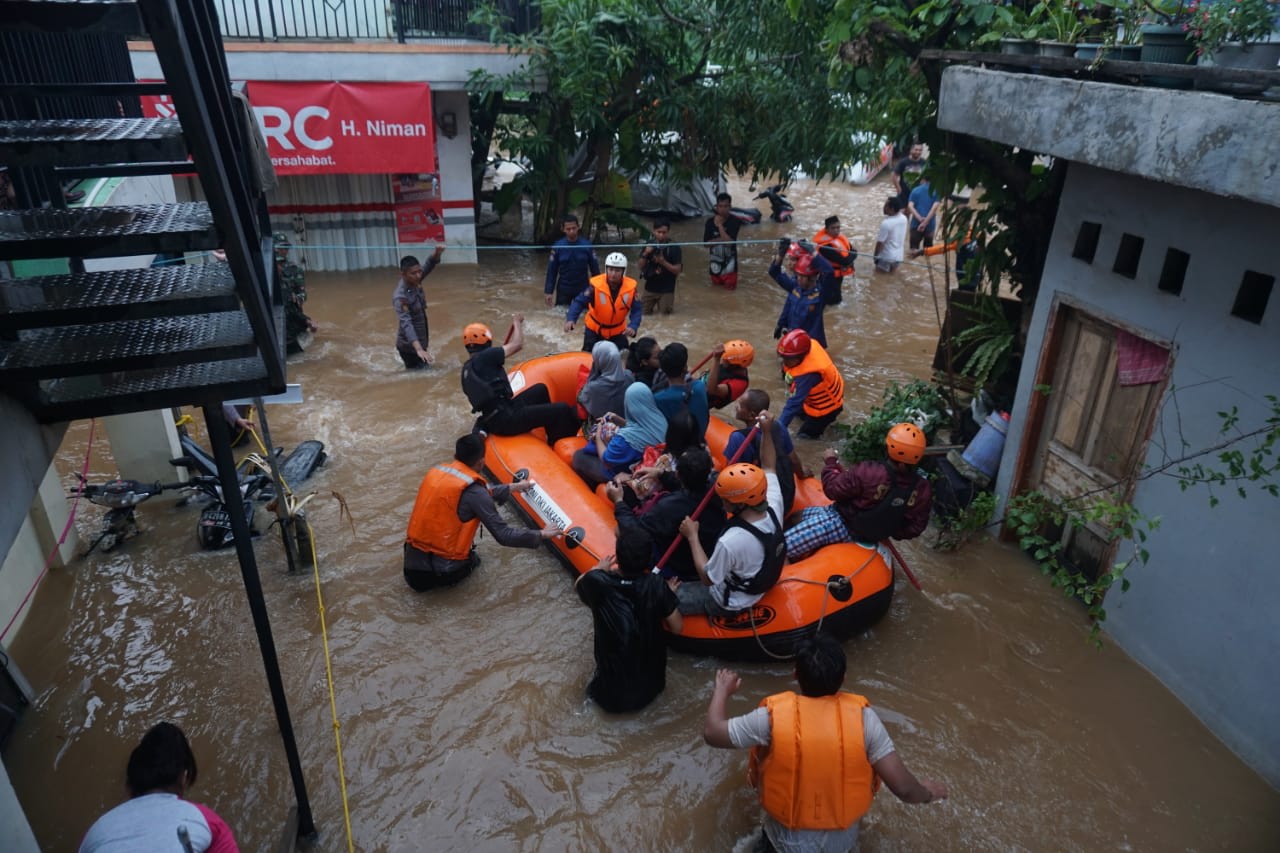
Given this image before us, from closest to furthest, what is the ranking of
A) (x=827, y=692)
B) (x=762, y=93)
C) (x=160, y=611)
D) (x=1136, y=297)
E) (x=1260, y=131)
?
(x=827, y=692)
(x=1260, y=131)
(x=1136, y=297)
(x=160, y=611)
(x=762, y=93)

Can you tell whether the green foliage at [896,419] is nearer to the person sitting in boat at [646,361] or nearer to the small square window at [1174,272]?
the person sitting in boat at [646,361]

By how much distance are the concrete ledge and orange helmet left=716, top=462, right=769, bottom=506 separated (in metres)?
2.32

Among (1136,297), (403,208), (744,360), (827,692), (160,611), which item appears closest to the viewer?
(827,692)

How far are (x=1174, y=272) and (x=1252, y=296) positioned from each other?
518 mm

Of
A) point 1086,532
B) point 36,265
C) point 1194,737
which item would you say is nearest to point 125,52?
point 36,265

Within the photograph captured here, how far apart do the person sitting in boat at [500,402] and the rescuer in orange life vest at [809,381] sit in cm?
179

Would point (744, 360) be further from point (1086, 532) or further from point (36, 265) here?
point (36, 265)

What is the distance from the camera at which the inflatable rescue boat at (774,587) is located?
474cm

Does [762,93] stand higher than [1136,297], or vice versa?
[762,93]

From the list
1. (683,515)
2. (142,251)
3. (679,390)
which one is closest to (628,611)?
(683,515)

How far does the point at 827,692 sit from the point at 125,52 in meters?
7.84

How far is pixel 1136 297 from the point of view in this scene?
487 centimetres

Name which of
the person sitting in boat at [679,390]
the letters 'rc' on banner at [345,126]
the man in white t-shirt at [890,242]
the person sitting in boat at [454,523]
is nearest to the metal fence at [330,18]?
the letters 'rc' on banner at [345,126]

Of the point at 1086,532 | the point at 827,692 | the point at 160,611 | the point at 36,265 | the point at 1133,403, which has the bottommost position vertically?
the point at 160,611
